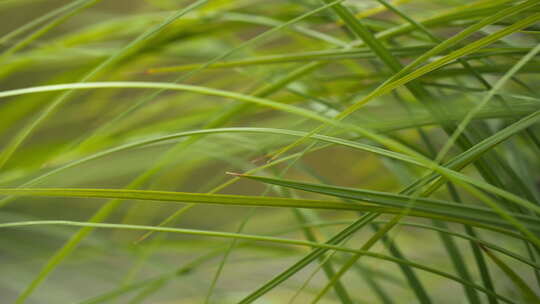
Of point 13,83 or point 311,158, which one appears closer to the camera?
point 13,83

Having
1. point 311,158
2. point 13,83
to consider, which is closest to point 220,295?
point 13,83

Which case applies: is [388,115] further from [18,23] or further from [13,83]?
[18,23]

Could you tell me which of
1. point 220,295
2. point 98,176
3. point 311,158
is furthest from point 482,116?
point 311,158

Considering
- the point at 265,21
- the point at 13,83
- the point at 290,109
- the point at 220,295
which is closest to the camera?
the point at 290,109

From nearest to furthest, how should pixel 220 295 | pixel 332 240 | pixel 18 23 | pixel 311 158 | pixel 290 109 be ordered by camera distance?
pixel 290 109 → pixel 332 240 → pixel 220 295 → pixel 18 23 → pixel 311 158

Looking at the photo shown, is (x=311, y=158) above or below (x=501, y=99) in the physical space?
above

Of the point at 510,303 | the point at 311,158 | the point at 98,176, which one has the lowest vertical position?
the point at 510,303

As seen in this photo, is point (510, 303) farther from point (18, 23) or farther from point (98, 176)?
point (18, 23)
